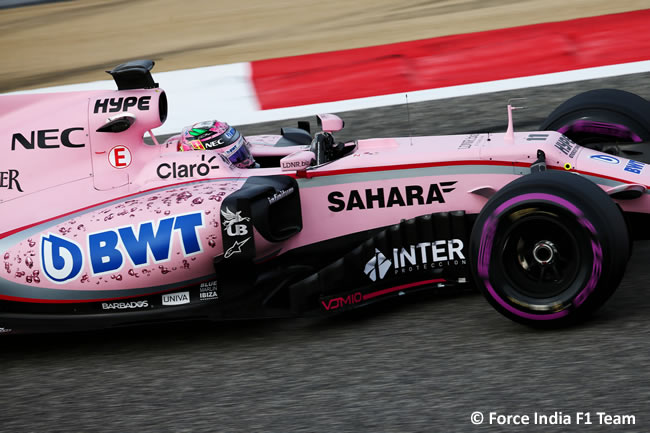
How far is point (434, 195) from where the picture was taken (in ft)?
16.2

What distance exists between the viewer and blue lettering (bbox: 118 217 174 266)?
495cm

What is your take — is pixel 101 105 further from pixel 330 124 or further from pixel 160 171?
pixel 330 124

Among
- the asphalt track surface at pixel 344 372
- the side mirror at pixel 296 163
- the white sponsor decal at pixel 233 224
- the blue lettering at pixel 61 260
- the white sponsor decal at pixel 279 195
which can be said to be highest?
the side mirror at pixel 296 163

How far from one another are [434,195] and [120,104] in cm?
188

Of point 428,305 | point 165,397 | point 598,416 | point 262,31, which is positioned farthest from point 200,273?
point 262,31

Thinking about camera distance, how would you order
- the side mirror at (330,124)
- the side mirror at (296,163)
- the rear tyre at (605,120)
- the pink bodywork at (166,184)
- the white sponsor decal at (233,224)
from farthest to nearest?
the rear tyre at (605,120) → the side mirror at (330,124) → the side mirror at (296,163) → the pink bodywork at (166,184) → the white sponsor decal at (233,224)

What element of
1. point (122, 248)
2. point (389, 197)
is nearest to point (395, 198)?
point (389, 197)

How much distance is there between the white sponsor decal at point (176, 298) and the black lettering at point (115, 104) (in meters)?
1.13

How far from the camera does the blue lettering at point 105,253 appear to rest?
4977 millimetres

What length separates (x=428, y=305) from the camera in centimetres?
513

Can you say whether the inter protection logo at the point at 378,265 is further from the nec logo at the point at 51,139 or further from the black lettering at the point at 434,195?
the nec logo at the point at 51,139

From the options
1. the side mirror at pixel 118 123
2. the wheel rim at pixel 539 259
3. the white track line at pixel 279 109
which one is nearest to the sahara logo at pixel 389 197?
the wheel rim at pixel 539 259

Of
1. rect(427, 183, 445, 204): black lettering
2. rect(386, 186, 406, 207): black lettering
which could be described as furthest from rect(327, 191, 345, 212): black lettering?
rect(427, 183, 445, 204): black lettering

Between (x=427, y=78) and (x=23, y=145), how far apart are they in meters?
4.95
